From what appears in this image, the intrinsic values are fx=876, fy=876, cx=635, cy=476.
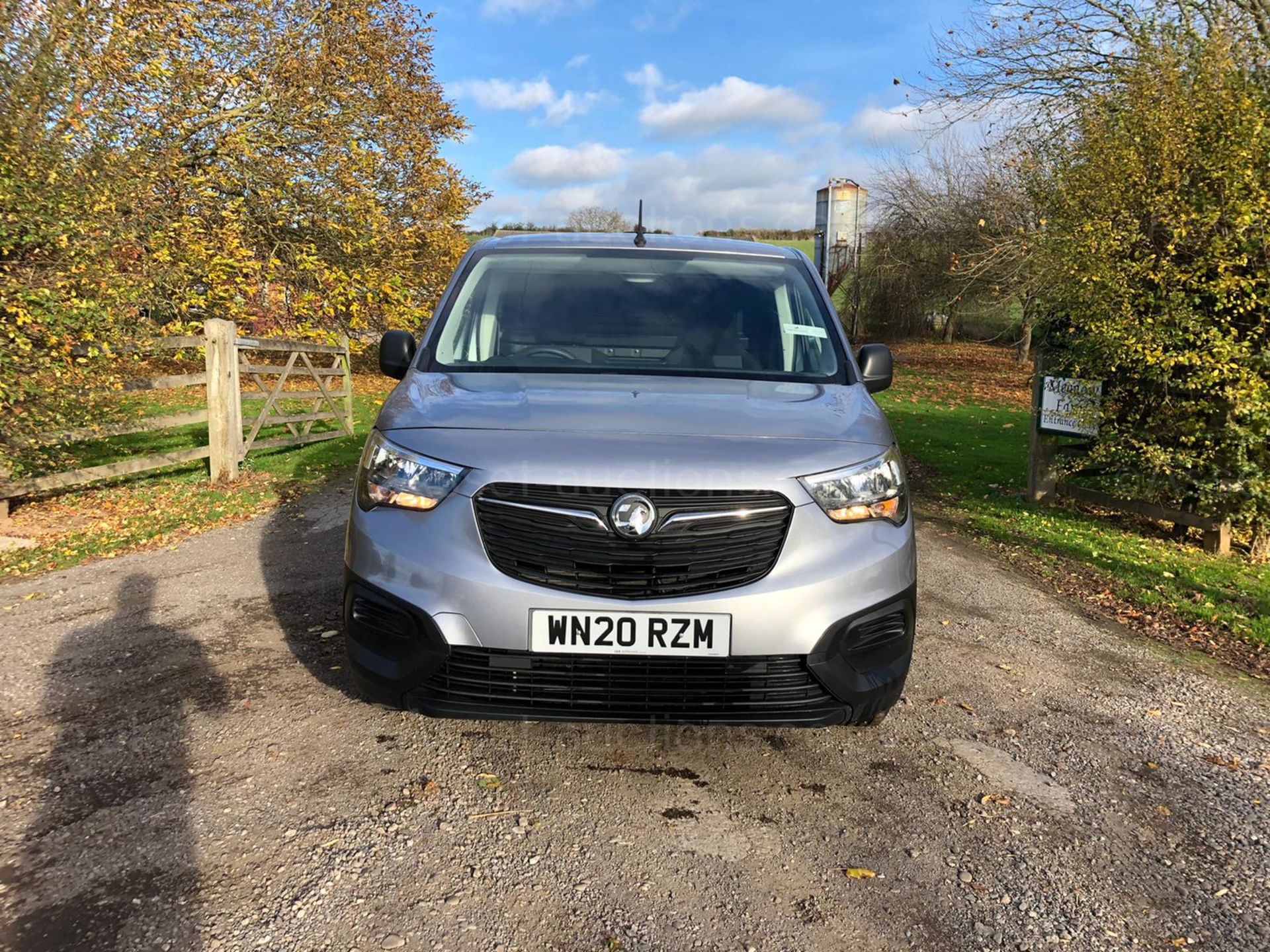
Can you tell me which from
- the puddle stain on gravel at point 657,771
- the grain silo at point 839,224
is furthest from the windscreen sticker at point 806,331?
the grain silo at point 839,224

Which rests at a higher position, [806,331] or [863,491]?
[806,331]

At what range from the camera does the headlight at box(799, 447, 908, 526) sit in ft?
9.48

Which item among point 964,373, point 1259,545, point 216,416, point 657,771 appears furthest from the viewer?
point 964,373

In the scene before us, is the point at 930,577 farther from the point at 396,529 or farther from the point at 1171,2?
the point at 1171,2

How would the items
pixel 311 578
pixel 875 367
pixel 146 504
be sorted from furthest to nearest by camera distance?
pixel 146 504, pixel 311 578, pixel 875 367

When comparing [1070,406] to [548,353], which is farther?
[1070,406]

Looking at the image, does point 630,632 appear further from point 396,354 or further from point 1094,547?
point 1094,547

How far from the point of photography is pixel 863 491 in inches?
117

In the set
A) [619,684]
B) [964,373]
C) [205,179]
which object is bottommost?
[619,684]

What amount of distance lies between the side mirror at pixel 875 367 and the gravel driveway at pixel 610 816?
1426mm

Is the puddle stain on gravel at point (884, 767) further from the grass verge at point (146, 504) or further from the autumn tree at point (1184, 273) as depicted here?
the grass verge at point (146, 504)

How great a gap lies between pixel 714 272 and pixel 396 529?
7.14 ft

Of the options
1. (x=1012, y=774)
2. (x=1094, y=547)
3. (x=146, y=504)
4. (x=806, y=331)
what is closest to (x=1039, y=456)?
(x=1094, y=547)

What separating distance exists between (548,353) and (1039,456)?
606cm
